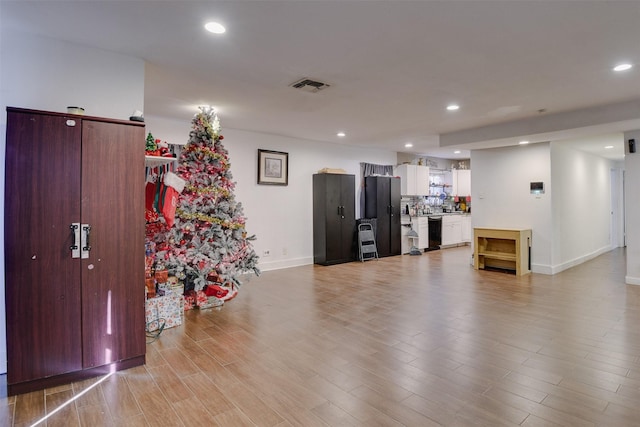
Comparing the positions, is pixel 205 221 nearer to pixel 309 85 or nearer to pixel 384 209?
pixel 309 85

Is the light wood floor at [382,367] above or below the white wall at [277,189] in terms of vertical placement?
below

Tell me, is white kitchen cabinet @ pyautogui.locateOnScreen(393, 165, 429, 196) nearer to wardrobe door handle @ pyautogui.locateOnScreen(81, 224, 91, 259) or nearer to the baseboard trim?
the baseboard trim

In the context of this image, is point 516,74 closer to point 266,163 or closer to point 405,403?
point 405,403

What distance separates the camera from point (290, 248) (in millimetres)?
6918

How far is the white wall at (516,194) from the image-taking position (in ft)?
20.0

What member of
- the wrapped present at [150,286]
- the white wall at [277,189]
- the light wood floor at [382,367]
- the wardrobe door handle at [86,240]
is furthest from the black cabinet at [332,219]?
the wardrobe door handle at [86,240]

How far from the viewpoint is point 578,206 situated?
707cm

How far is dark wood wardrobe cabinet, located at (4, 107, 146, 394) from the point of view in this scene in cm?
232

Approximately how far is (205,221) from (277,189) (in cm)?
253

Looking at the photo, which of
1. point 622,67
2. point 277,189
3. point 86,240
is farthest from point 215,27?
point 277,189

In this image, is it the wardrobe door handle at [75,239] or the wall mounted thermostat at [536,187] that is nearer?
the wardrobe door handle at [75,239]

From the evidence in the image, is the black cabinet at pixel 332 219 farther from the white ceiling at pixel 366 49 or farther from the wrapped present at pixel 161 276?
the wrapped present at pixel 161 276

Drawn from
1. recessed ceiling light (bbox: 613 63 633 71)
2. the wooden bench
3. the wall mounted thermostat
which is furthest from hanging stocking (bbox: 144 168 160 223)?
the wall mounted thermostat

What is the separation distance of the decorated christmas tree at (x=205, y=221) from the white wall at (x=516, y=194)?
4932 mm
